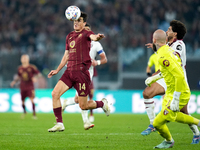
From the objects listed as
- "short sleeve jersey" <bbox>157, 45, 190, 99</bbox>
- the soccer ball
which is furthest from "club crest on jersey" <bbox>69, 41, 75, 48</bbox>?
"short sleeve jersey" <bbox>157, 45, 190, 99</bbox>

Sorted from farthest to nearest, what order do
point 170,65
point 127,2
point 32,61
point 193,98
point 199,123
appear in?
point 127,2 → point 32,61 → point 193,98 → point 199,123 → point 170,65

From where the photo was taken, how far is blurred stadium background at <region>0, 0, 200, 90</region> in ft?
52.1

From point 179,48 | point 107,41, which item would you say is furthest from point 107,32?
point 179,48

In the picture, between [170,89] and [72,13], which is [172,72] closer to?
[170,89]

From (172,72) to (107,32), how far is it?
15.2m

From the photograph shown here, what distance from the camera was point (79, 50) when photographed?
658 centimetres

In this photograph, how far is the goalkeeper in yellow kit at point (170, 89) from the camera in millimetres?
4988

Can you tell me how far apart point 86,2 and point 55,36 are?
13.3ft


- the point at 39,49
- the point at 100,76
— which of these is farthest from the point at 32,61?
the point at 100,76

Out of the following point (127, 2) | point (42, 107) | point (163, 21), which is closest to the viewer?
point (42, 107)

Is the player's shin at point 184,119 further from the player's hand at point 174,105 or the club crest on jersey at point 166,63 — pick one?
the club crest on jersey at point 166,63

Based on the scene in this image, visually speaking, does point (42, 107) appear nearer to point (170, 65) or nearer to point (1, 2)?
point (1, 2)

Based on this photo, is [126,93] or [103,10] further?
[103,10]

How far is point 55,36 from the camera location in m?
19.5
